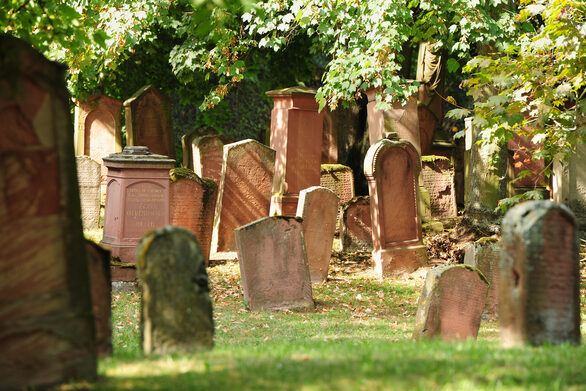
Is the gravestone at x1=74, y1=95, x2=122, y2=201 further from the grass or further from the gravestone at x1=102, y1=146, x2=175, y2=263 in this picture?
the grass

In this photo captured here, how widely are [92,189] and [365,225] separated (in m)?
5.66

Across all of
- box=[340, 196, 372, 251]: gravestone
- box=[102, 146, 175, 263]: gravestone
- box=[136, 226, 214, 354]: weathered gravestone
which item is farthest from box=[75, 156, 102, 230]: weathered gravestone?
box=[136, 226, 214, 354]: weathered gravestone

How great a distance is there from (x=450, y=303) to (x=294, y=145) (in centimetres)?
686

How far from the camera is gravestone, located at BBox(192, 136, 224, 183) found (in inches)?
629

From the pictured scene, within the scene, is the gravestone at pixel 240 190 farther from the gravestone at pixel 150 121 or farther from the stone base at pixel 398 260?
the gravestone at pixel 150 121

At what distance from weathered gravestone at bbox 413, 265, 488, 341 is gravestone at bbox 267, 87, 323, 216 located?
6351mm

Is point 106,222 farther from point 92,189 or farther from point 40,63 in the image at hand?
point 40,63

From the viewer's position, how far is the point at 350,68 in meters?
11.7

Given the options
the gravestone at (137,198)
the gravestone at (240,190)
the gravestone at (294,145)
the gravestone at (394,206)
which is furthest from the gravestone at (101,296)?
the gravestone at (294,145)

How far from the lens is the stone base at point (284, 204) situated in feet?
43.9

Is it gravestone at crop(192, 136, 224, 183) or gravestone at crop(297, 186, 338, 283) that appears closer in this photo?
gravestone at crop(297, 186, 338, 283)

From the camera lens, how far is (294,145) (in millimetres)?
13594

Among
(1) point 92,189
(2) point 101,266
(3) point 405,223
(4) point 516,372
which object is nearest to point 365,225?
Answer: (3) point 405,223

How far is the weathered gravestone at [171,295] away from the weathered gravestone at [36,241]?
0.61 m
